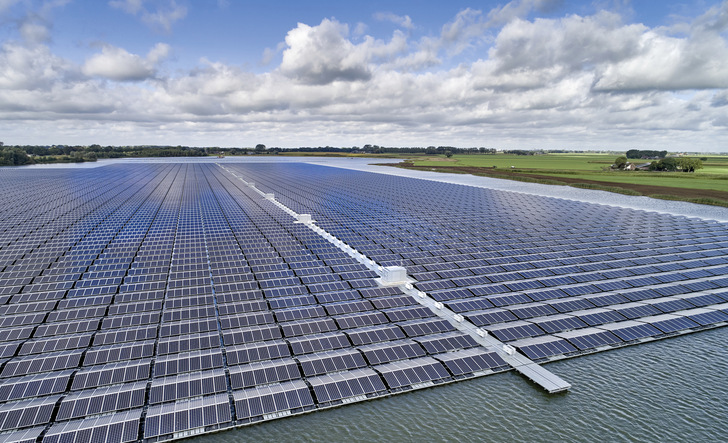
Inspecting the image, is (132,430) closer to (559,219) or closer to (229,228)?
(229,228)

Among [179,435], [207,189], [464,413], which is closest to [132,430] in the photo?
[179,435]

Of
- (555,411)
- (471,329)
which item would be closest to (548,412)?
(555,411)

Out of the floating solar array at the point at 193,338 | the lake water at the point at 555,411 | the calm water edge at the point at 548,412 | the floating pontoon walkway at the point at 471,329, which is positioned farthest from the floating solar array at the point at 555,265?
the floating solar array at the point at 193,338

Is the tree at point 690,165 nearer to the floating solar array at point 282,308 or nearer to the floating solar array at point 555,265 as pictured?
the floating solar array at point 555,265

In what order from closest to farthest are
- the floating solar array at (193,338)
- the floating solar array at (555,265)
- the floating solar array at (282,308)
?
the floating solar array at (193,338) < the floating solar array at (282,308) < the floating solar array at (555,265)

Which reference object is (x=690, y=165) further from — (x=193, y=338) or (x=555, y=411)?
(x=193, y=338)

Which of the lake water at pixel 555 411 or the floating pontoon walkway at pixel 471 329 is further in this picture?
the floating pontoon walkway at pixel 471 329
